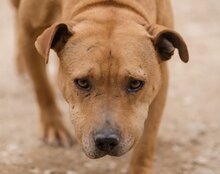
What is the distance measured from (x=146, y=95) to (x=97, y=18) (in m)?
0.54

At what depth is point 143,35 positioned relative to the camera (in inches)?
157

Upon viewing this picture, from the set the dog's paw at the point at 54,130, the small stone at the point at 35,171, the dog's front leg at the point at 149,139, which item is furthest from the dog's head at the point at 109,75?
the dog's paw at the point at 54,130

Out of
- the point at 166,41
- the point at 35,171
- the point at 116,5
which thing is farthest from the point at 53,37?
the point at 35,171

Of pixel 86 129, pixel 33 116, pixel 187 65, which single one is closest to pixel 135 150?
pixel 86 129

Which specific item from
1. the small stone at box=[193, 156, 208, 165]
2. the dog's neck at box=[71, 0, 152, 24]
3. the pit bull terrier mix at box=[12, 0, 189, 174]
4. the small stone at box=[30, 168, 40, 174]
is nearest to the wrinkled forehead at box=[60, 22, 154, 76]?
the pit bull terrier mix at box=[12, 0, 189, 174]

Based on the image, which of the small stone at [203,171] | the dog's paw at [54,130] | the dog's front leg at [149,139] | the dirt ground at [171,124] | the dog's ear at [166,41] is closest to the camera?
the dog's ear at [166,41]

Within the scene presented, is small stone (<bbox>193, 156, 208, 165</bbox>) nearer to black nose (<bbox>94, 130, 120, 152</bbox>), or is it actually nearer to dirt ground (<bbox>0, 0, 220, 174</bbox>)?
dirt ground (<bbox>0, 0, 220, 174</bbox>)

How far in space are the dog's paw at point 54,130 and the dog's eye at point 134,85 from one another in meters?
1.44

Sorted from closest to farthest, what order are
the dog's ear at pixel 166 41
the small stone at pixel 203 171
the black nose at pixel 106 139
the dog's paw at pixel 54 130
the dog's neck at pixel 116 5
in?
the black nose at pixel 106 139
the dog's ear at pixel 166 41
the dog's neck at pixel 116 5
the small stone at pixel 203 171
the dog's paw at pixel 54 130

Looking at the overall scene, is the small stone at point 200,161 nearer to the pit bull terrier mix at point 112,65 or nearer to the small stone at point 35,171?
the pit bull terrier mix at point 112,65

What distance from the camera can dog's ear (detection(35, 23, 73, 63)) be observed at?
394 centimetres

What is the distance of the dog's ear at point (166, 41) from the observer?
4020mm

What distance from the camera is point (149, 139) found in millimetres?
4500

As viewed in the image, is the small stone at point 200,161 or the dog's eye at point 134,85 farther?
the small stone at point 200,161
